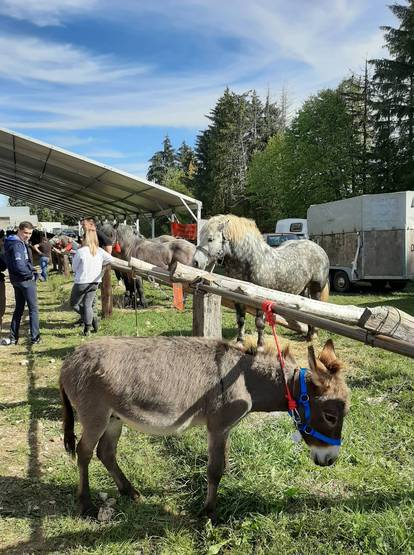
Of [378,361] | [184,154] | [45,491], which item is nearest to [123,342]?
[45,491]

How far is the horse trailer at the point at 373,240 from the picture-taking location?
48.3 feet

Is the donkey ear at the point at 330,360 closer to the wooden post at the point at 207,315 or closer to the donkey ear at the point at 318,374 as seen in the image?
the donkey ear at the point at 318,374

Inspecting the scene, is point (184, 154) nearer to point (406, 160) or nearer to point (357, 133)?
point (357, 133)

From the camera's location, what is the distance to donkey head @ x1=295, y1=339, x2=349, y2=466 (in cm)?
291

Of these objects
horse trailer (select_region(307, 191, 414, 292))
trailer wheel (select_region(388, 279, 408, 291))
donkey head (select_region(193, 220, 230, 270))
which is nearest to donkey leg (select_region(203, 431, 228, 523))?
donkey head (select_region(193, 220, 230, 270))

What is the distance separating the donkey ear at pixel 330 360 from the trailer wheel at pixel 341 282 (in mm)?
13948

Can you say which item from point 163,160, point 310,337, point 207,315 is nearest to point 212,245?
point 207,315

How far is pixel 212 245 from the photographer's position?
6.73m

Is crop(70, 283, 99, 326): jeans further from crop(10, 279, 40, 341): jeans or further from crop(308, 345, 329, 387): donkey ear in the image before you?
crop(308, 345, 329, 387): donkey ear

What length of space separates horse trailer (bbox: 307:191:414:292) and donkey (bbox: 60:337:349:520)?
1284cm

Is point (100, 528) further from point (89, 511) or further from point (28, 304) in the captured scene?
point (28, 304)

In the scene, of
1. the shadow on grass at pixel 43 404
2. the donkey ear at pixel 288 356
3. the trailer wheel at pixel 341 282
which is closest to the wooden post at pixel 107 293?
the shadow on grass at pixel 43 404

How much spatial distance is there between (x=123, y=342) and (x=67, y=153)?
12771 millimetres

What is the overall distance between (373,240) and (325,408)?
13386 millimetres
